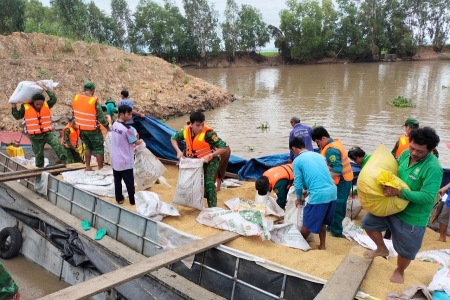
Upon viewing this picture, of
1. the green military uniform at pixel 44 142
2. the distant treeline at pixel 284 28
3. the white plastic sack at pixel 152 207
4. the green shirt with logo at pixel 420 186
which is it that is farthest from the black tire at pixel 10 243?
the distant treeline at pixel 284 28

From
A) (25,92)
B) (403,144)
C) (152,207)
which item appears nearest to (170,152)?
(25,92)

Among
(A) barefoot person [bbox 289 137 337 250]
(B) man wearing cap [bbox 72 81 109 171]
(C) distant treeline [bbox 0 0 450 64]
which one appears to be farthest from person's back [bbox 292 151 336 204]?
(C) distant treeline [bbox 0 0 450 64]

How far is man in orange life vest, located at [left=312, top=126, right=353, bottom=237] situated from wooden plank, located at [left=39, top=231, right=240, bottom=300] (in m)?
1.39

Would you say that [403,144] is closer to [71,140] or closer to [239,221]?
[239,221]

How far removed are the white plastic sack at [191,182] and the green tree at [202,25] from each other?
43608mm

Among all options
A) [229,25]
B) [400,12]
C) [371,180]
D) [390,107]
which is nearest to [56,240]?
[371,180]

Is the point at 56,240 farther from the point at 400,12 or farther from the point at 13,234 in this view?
the point at 400,12

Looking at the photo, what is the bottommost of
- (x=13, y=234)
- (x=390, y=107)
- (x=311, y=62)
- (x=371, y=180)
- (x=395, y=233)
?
(x=13, y=234)

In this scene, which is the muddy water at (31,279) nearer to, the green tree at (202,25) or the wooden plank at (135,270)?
the wooden plank at (135,270)

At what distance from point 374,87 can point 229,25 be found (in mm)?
30510

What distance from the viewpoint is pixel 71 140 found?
259 inches

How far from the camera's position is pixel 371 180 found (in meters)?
2.69

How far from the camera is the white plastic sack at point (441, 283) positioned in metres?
2.62

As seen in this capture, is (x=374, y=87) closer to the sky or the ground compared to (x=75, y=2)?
closer to the ground
